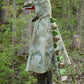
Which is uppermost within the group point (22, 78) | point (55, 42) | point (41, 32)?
point (41, 32)

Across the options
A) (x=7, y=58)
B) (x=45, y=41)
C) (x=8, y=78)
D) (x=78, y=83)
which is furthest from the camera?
(x=78, y=83)

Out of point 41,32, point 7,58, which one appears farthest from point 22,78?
point 41,32

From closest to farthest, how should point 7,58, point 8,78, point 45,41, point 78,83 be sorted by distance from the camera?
point 45,41 → point 7,58 → point 8,78 → point 78,83

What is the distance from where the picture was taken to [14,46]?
133 inches

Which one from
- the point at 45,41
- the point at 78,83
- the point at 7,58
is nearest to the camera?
the point at 45,41

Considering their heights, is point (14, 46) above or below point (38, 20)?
below

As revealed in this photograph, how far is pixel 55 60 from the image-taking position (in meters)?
2.12

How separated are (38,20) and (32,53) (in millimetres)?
507

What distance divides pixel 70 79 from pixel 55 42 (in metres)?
2.21

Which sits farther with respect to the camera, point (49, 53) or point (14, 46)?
point (14, 46)

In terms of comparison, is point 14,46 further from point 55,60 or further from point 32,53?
point 55,60

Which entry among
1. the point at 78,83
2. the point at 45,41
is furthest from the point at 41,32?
the point at 78,83

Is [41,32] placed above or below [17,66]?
above

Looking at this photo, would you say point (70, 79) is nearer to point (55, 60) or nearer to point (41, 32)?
point (55, 60)
